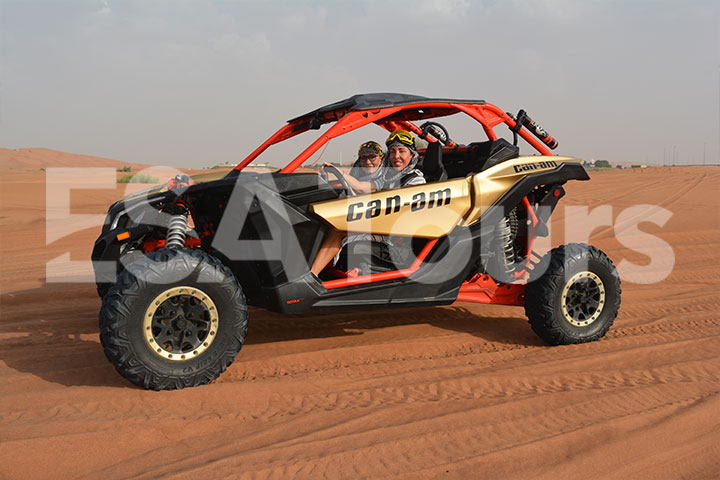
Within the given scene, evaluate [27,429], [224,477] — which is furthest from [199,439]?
[27,429]

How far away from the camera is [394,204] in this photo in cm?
436

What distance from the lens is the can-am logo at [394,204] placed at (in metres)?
4.22

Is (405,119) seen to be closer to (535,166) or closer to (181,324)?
(535,166)

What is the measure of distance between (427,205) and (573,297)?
5.30 ft

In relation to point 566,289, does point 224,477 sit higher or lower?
lower

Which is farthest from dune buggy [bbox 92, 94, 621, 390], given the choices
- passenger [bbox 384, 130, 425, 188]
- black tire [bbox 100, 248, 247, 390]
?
passenger [bbox 384, 130, 425, 188]

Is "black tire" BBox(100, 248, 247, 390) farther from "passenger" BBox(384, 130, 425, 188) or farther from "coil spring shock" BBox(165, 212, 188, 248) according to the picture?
"passenger" BBox(384, 130, 425, 188)

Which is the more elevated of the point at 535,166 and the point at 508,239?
the point at 535,166

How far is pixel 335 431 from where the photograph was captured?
3.19 metres

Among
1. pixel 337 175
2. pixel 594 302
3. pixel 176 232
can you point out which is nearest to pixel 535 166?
pixel 594 302

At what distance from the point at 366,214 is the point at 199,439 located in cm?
197

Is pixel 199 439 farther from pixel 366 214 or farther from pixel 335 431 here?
pixel 366 214

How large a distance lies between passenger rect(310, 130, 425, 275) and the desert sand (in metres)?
0.81

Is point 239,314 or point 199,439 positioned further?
point 239,314
